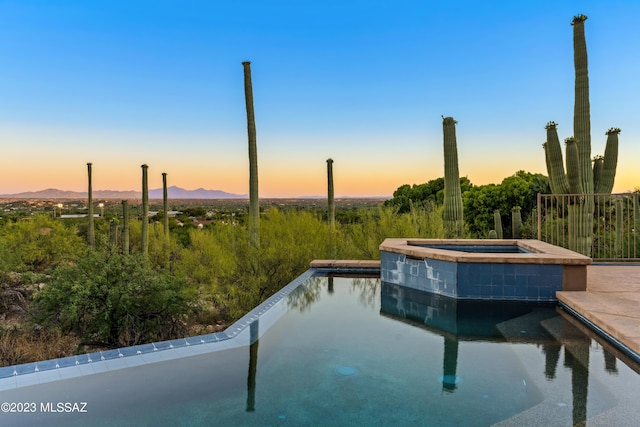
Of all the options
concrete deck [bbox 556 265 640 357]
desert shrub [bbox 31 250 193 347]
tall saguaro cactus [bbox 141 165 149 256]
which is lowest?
desert shrub [bbox 31 250 193 347]

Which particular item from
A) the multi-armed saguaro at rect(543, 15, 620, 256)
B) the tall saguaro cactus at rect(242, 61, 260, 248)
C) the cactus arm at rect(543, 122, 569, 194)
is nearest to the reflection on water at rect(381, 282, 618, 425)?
the tall saguaro cactus at rect(242, 61, 260, 248)

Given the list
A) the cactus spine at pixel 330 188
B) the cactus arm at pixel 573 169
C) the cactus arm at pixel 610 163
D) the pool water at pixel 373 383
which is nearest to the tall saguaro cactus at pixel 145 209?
the cactus spine at pixel 330 188

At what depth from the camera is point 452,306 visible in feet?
20.8

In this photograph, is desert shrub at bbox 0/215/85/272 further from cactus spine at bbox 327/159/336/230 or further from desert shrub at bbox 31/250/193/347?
cactus spine at bbox 327/159/336/230

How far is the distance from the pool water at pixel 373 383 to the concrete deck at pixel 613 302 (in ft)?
0.74

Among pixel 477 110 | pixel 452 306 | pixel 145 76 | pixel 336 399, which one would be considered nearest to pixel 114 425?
pixel 336 399

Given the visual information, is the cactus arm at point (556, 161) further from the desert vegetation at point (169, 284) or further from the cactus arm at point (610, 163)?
the desert vegetation at point (169, 284)

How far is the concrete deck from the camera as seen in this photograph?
429 cm

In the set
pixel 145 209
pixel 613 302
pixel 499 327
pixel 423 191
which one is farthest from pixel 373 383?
pixel 423 191

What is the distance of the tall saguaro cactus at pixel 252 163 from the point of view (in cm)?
1127

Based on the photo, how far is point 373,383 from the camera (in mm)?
3572

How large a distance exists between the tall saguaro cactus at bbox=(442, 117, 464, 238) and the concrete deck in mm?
4483

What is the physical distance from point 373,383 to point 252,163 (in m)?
9.62

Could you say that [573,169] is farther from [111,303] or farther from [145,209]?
[145,209]
